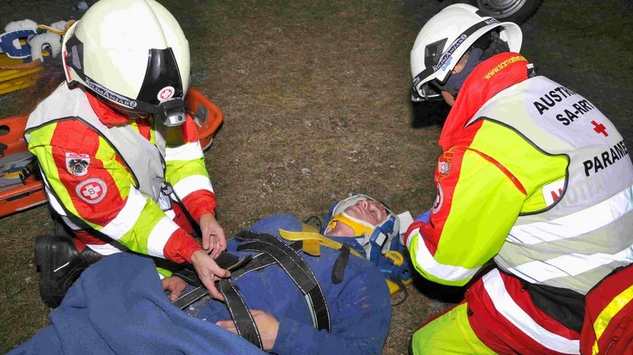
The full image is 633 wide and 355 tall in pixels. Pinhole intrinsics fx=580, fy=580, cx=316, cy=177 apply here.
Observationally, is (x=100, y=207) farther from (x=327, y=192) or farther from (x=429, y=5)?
(x=429, y=5)

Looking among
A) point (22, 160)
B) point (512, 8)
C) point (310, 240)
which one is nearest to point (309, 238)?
point (310, 240)

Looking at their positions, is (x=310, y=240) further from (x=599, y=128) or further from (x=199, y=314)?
(x=599, y=128)

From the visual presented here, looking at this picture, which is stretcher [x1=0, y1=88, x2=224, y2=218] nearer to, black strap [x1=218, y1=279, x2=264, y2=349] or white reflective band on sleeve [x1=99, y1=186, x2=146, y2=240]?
white reflective band on sleeve [x1=99, y1=186, x2=146, y2=240]

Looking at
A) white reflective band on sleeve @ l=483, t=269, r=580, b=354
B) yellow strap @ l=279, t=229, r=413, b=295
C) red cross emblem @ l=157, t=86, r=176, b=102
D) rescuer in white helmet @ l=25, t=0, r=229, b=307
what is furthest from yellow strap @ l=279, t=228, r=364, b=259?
red cross emblem @ l=157, t=86, r=176, b=102

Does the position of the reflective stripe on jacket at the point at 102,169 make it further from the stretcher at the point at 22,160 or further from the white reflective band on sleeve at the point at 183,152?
the stretcher at the point at 22,160

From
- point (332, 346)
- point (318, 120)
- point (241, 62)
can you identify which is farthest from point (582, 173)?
point (241, 62)

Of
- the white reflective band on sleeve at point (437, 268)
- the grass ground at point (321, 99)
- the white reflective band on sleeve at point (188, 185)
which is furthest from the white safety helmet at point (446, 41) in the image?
the grass ground at point (321, 99)

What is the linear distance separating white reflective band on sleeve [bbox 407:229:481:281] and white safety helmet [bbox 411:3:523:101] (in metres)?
0.78

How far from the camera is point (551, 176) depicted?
90.4 inches

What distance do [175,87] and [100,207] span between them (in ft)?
2.30

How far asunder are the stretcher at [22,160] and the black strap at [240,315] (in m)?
1.96

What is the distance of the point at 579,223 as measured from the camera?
2393 mm

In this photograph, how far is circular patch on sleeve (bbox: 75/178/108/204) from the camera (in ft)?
8.93

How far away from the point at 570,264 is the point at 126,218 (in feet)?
6.76
